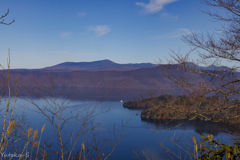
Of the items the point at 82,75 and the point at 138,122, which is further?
the point at 82,75

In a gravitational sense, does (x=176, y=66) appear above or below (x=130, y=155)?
above

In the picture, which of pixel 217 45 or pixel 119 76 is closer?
pixel 217 45

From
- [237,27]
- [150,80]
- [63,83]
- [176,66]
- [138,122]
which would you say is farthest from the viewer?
[63,83]

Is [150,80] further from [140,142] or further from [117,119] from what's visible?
[140,142]

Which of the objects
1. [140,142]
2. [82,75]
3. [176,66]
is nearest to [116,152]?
[140,142]

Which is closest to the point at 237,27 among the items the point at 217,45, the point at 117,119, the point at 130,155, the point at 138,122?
the point at 217,45

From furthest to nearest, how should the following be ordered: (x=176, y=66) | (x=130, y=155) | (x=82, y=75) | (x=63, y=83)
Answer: (x=82, y=75) → (x=63, y=83) → (x=130, y=155) → (x=176, y=66)

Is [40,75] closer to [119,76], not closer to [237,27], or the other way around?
[119,76]

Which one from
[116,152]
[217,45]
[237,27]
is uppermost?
[237,27]

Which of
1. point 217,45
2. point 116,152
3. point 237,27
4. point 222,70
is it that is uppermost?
point 237,27
